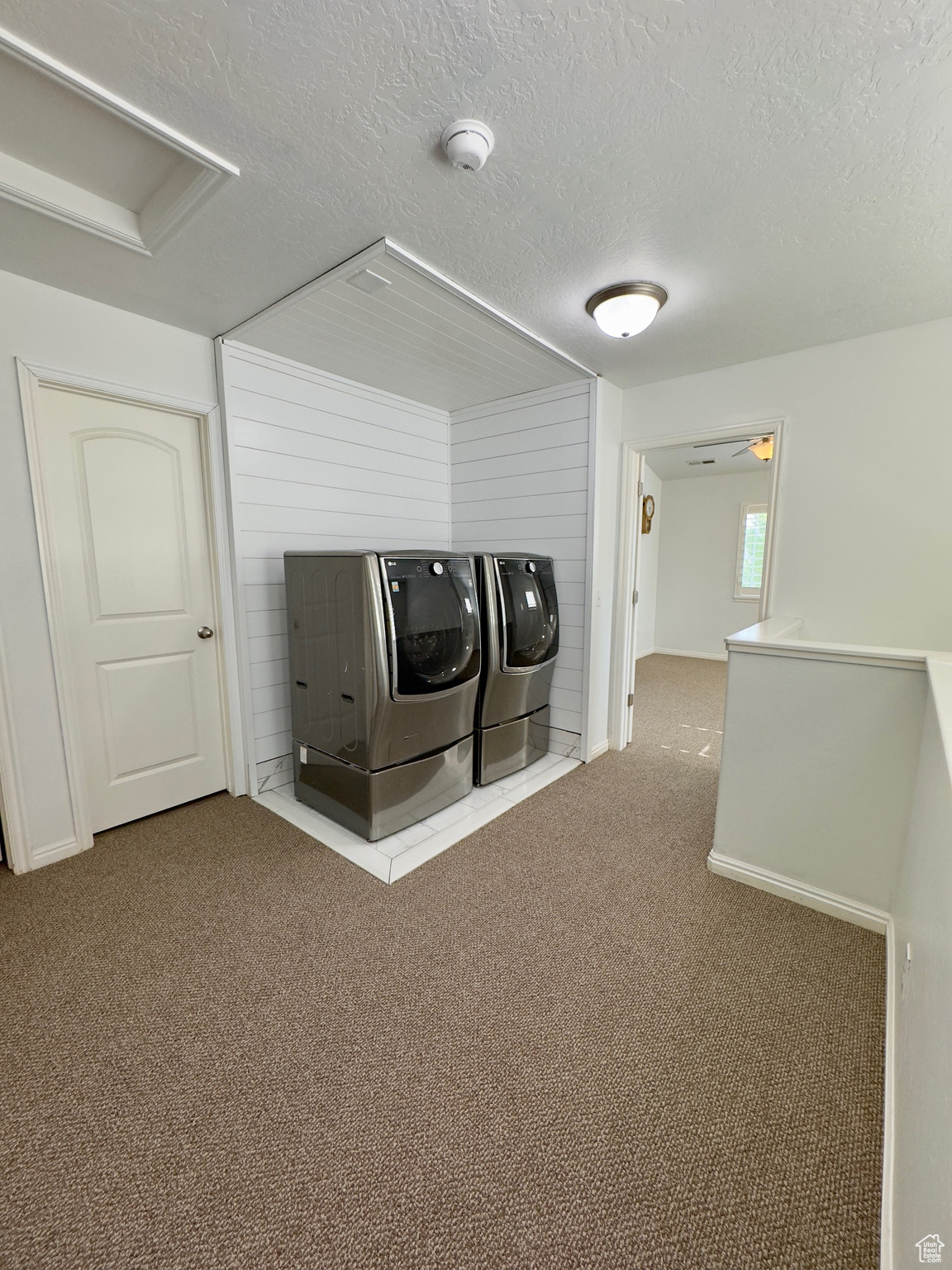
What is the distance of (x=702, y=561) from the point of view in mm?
6645

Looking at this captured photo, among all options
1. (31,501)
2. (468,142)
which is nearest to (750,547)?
(468,142)

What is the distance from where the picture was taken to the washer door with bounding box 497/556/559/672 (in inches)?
112

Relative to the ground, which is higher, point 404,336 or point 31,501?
point 404,336

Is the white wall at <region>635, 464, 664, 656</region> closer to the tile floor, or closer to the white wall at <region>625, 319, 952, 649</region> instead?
the white wall at <region>625, 319, 952, 649</region>

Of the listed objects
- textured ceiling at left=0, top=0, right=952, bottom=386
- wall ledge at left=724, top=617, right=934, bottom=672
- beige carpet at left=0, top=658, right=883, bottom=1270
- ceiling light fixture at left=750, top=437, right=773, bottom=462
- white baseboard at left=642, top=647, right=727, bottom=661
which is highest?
textured ceiling at left=0, top=0, right=952, bottom=386

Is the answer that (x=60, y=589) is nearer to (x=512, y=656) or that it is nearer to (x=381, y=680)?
(x=381, y=680)

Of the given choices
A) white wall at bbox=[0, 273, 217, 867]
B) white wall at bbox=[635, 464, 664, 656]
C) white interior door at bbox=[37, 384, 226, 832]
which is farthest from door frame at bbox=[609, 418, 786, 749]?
A: white wall at bbox=[635, 464, 664, 656]

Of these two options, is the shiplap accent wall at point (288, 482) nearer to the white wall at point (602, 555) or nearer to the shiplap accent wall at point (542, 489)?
the shiplap accent wall at point (542, 489)

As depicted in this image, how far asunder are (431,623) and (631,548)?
5.43ft

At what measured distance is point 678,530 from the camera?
6.82 metres

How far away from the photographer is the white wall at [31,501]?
2.02 m

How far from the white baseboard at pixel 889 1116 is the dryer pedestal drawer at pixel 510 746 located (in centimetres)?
187

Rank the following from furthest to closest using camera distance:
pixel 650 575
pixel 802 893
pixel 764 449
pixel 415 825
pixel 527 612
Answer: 1. pixel 650 575
2. pixel 764 449
3. pixel 527 612
4. pixel 415 825
5. pixel 802 893

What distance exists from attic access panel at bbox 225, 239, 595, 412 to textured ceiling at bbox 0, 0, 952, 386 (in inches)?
4.0
